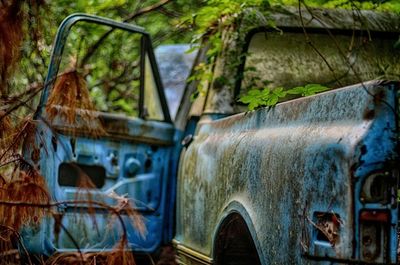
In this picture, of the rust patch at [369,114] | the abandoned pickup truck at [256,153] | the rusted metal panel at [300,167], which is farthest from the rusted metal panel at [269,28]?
the rust patch at [369,114]

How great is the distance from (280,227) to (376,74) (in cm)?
172

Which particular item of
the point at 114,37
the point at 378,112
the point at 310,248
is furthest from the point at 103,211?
the point at 114,37

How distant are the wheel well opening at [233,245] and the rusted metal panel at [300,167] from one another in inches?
2.1

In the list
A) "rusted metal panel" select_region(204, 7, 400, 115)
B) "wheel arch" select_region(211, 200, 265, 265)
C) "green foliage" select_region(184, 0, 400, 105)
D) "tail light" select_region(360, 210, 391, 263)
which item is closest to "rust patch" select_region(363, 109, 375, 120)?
"tail light" select_region(360, 210, 391, 263)

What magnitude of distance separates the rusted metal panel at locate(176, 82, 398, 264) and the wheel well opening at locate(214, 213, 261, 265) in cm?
5

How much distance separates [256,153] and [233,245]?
639 millimetres

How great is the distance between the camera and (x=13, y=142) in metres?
3.05

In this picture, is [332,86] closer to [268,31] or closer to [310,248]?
[268,31]

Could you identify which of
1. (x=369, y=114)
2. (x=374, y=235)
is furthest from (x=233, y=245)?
(x=369, y=114)

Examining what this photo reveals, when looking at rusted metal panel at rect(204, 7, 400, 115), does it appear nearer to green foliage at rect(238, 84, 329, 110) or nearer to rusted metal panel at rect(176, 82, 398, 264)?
rusted metal panel at rect(176, 82, 398, 264)

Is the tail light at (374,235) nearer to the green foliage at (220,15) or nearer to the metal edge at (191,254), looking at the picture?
the metal edge at (191,254)

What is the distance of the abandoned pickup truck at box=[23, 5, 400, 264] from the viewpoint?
2281 millimetres

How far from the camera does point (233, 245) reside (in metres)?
3.48

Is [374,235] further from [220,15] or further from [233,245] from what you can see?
[220,15]
